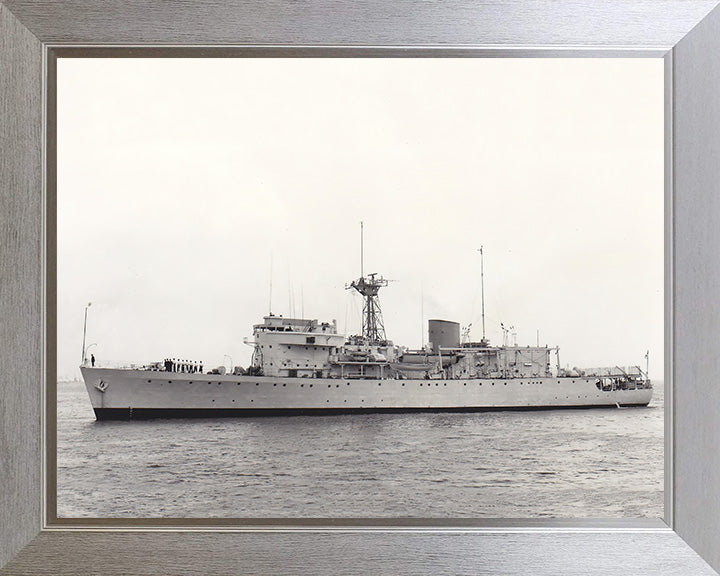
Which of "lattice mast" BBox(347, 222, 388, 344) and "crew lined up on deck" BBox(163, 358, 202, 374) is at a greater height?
"lattice mast" BBox(347, 222, 388, 344)

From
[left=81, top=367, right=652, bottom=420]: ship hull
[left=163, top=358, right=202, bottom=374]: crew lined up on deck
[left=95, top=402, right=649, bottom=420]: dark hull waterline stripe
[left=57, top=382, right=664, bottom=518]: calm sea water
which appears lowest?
[left=57, top=382, right=664, bottom=518]: calm sea water

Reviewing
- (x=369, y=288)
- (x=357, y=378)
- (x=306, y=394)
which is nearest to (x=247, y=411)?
(x=306, y=394)

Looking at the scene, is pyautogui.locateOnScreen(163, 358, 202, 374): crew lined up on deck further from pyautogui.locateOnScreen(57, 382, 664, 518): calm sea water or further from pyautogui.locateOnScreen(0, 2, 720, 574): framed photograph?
pyautogui.locateOnScreen(57, 382, 664, 518): calm sea water

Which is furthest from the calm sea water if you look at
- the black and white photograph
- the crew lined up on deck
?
the crew lined up on deck

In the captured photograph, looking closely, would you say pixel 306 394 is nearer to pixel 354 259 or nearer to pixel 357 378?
pixel 357 378

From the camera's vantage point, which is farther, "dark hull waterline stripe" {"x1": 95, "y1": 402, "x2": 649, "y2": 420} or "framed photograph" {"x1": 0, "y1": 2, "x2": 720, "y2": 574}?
"dark hull waterline stripe" {"x1": 95, "y1": 402, "x2": 649, "y2": 420}

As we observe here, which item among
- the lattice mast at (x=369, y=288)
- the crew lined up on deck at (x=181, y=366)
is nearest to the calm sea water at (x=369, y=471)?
the crew lined up on deck at (x=181, y=366)
